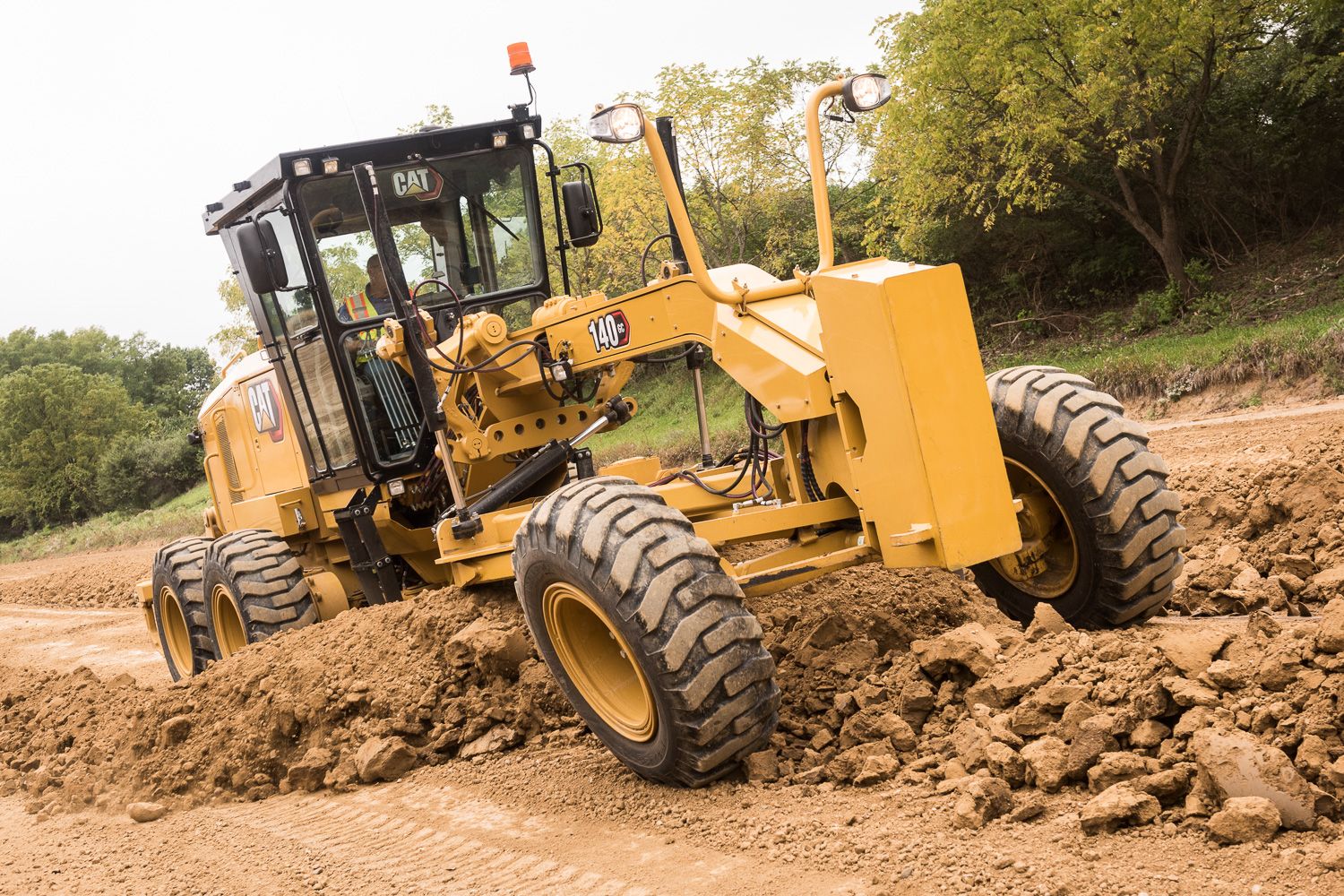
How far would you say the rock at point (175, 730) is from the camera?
638 cm

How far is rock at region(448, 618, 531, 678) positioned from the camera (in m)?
5.85

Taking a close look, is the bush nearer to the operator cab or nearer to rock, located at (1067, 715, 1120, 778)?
the operator cab

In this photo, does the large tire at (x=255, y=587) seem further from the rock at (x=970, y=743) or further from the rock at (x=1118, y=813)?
the rock at (x=1118, y=813)

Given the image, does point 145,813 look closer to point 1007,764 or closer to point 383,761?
point 383,761

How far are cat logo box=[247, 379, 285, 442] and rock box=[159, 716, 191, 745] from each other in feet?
8.82

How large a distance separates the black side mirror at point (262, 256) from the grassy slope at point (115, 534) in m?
23.5

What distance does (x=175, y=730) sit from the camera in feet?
21.0

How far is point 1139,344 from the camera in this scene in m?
18.6

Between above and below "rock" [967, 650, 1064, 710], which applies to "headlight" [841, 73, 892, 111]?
above

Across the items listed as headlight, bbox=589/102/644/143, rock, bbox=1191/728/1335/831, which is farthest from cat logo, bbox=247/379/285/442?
rock, bbox=1191/728/1335/831

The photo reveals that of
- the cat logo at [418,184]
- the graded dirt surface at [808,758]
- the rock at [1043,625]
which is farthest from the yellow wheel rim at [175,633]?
the rock at [1043,625]

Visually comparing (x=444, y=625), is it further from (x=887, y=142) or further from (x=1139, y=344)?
(x=887, y=142)

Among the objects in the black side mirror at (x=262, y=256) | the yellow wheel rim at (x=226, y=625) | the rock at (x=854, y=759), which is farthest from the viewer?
the yellow wheel rim at (x=226, y=625)

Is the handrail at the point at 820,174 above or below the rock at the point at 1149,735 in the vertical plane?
above
